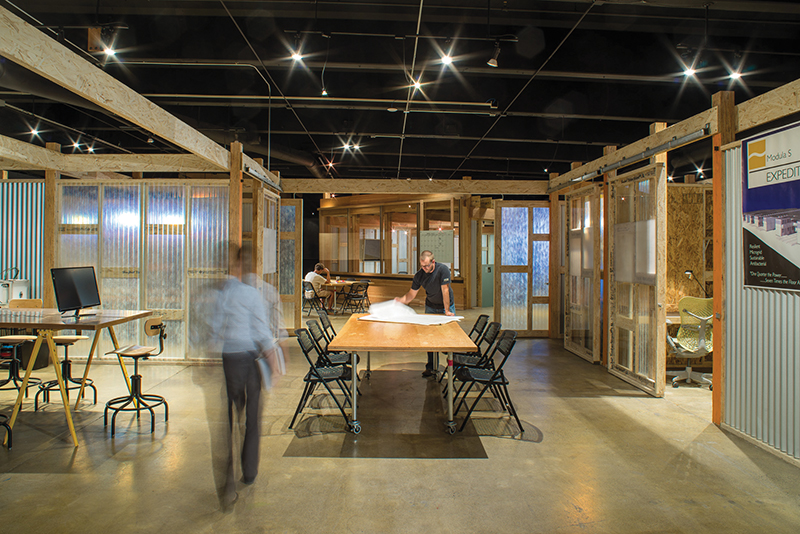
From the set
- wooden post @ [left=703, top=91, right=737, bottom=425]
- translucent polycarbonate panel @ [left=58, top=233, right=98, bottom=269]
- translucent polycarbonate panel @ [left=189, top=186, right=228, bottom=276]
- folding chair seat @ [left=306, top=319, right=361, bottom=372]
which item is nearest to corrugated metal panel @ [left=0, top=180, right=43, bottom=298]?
translucent polycarbonate panel @ [left=58, top=233, right=98, bottom=269]

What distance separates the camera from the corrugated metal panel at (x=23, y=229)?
6.29 metres

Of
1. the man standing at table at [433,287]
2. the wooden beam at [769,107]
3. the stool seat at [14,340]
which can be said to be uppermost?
the wooden beam at [769,107]

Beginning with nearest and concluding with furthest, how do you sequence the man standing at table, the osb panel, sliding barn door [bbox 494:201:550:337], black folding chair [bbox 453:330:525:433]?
black folding chair [bbox 453:330:525:433], the man standing at table, the osb panel, sliding barn door [bbox 494:201:550:337]

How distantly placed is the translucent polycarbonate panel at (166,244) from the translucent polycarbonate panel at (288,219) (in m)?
2.39

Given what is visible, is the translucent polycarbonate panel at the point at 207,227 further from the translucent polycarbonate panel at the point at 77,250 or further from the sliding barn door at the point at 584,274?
the sliding barn door at the point at 584,274

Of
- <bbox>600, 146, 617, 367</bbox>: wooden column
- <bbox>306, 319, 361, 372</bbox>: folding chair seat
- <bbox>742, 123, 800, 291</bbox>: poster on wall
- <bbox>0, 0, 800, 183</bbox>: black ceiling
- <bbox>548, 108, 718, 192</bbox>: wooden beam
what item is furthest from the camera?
<bbox>600, 146, 617, 367</bbox>: wooden column

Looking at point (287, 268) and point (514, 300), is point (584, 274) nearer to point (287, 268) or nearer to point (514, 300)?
point (514, 300)


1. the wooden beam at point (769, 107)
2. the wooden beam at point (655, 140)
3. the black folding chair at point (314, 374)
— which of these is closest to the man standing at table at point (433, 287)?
the black folding chair at point (314, 374)

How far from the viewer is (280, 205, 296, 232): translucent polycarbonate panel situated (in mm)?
8523

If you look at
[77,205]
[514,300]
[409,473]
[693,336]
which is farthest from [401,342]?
[77,205]

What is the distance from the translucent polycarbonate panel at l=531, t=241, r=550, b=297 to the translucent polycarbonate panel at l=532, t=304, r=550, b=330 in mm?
439

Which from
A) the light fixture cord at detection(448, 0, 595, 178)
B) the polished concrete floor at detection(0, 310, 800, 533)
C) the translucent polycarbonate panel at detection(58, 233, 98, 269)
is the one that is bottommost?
the polished concrete floor at detection(0, 310, 800, 533)

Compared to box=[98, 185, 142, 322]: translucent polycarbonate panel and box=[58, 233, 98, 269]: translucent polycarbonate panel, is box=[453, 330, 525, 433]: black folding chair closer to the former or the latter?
box=[98, 185, 142, 322]: translucent polycarbonate panel

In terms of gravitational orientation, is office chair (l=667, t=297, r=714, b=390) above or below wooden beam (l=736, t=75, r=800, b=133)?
below
